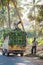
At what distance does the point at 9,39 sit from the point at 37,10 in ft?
31.3

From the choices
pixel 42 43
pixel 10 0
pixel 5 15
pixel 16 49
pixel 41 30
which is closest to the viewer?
pixel 16 49

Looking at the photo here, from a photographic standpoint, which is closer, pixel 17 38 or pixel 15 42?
pixel 15 42

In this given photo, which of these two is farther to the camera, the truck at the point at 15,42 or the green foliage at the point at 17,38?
the green foliage at the point at 17,38

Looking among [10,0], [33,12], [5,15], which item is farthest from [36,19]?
[5,15]

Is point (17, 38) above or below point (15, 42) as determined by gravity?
above

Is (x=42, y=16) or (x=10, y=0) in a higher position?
(x=10, y=0)

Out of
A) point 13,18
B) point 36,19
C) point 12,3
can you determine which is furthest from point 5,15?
point 36,19

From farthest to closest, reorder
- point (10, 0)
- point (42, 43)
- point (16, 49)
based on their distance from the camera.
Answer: point (42, 43) → point (10, 0) → point (16, 49)

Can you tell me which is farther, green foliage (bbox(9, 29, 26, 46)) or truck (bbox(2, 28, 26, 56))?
green foliage (bbox(9, 29, 26, 46))

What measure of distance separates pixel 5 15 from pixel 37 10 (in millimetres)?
17155

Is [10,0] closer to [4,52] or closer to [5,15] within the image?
[4,52]

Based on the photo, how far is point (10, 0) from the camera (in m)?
41.6

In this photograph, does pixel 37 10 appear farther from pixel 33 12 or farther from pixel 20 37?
pixel 20 37

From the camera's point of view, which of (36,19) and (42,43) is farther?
(42,43)
